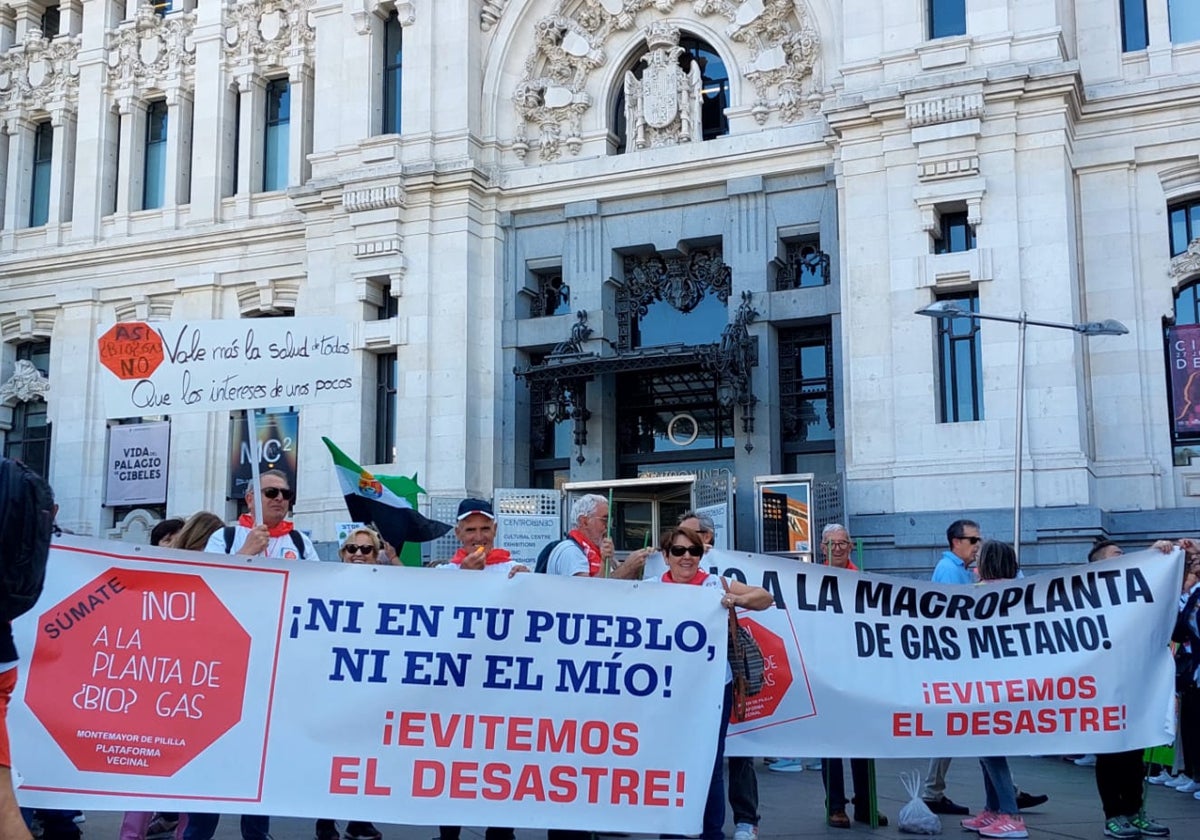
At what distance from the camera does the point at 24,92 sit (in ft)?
106

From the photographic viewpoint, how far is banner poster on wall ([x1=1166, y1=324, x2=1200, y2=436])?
834 inches

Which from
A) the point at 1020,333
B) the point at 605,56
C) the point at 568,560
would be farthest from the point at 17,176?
the point at 568,560

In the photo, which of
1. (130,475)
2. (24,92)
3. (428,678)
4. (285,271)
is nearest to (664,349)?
(285,271)

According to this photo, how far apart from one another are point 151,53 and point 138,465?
10.0 meters

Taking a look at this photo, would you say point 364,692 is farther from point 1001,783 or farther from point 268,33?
point 268,33

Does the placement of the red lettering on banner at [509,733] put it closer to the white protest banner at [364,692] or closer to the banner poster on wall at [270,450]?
the white protest banner at [364,692]

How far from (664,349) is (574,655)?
52.1 ft

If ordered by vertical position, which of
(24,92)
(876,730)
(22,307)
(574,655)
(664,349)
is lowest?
(876,730)

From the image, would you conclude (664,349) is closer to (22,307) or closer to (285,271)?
(285,271)

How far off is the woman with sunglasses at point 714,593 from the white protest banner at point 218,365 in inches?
116

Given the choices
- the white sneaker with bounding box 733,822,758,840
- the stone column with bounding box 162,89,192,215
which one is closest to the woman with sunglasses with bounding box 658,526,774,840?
the white sneaker with bounding box 733,822,758,840

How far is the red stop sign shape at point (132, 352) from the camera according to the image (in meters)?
9.47

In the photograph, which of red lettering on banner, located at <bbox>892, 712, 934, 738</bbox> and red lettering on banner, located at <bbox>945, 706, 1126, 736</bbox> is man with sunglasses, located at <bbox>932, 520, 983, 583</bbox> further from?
red lettering on banner, located at <bbox>892, 712, 934, 738</bbox>

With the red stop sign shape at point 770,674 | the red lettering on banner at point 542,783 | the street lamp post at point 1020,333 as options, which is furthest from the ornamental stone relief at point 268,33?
the red lettering on banner at point 542,783
